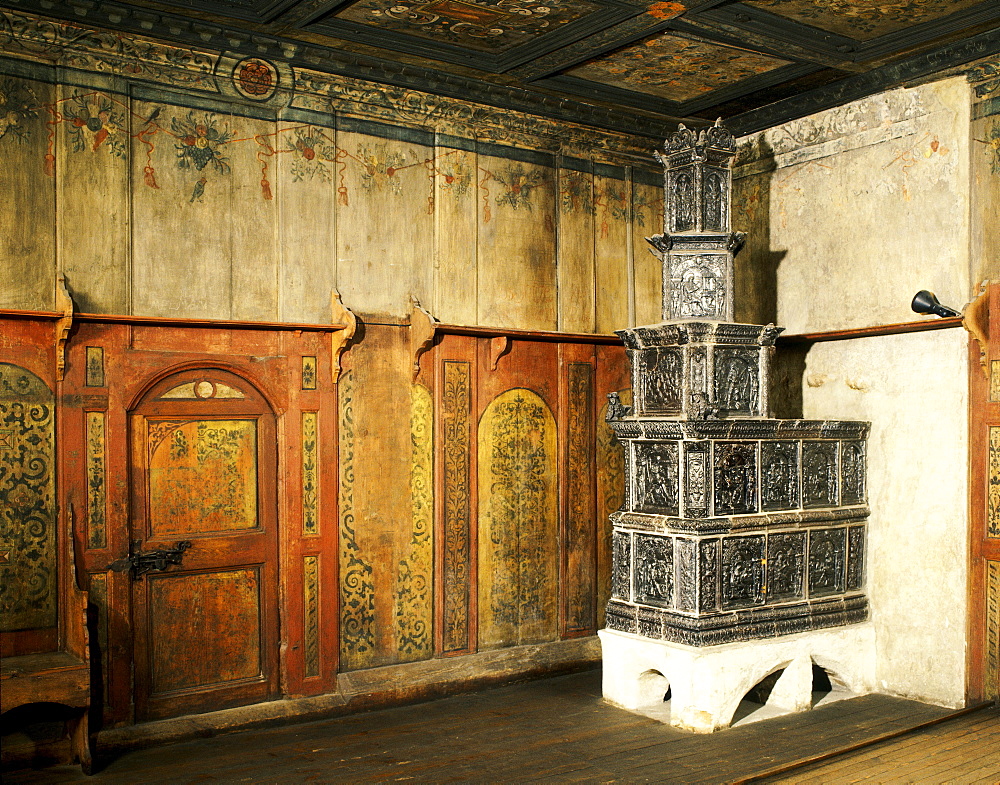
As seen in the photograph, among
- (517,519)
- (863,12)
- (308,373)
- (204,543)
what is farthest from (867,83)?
(204,543)

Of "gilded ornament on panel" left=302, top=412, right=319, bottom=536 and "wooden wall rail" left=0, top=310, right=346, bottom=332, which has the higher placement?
"wooden wall rail" left=0, top=310, right=346, bottom=332

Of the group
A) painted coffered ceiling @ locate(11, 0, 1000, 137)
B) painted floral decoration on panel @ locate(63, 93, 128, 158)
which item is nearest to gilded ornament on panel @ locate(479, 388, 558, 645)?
painted coffered ceiling @ locate(11, 0, 1000, 137)

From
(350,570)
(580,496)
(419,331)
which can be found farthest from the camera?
(580,496)

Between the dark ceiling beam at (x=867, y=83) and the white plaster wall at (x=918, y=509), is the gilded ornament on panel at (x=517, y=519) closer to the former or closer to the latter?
the white plaster wall at (x=918, y=509)

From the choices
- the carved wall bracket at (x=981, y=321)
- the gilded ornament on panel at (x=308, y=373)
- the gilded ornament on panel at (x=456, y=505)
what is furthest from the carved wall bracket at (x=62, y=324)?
the carved wall bracket at (x=981, y=321)

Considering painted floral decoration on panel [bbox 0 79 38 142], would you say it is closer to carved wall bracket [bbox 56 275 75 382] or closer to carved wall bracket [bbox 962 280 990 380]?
carved wall bracket [bbox 56 275 75 382]

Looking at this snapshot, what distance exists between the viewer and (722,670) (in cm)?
512

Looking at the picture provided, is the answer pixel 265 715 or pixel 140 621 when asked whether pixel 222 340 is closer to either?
pixel 140 621

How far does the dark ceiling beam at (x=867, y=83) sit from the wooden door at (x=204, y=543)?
3941 mm

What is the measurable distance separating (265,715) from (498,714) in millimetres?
1284

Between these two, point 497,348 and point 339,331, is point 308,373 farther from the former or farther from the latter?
point 497,348

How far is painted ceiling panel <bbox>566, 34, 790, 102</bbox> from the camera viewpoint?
18.7 ft

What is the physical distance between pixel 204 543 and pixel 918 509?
4.07 meters

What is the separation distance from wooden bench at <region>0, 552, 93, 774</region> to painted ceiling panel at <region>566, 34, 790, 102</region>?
416 centimetres
